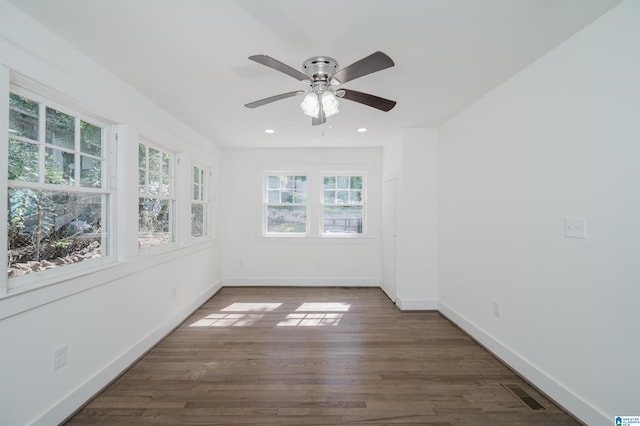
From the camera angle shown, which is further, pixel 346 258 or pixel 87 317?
pixel 346 258

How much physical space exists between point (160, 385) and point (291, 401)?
1059 mm

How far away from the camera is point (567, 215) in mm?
1850

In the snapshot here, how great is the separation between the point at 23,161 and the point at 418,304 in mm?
4113

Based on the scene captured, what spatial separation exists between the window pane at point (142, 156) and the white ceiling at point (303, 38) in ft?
1.66

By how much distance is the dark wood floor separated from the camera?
1788 millimetres

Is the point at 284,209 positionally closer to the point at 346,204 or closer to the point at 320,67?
the point at 346,204

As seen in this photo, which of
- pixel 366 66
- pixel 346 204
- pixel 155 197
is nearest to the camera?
pixel 366 66

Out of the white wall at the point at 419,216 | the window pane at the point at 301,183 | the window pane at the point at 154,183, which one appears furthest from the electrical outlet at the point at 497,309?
the window pane at the point at 154,183

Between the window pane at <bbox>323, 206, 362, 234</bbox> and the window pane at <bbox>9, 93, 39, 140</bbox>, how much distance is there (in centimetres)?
377

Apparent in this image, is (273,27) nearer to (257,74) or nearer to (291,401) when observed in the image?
(257,74)

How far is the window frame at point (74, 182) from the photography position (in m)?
1.57

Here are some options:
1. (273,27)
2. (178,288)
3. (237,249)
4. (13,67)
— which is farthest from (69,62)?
(237,249)

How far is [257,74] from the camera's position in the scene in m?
2.19

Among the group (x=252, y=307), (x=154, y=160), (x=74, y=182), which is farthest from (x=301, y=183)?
(x=74, y=182)
